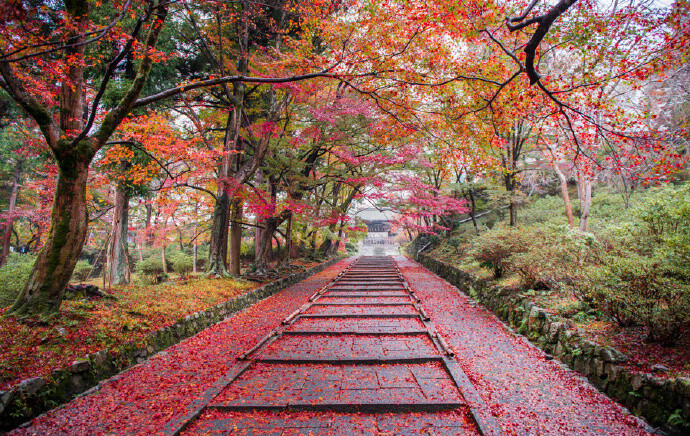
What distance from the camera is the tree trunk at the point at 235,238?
9.77 metres

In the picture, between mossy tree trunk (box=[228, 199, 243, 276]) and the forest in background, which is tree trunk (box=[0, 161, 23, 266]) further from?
mossy tree trunk (box=[228, 199, 243, 276])

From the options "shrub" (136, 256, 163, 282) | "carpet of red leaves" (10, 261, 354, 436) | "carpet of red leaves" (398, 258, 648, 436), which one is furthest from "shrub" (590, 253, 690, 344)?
"shrub" (136, 256, 163, 282)

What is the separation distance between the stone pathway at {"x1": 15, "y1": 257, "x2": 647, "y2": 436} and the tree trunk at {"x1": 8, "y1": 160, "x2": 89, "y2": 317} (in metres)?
1.57

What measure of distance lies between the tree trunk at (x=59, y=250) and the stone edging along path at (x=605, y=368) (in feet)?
22.3

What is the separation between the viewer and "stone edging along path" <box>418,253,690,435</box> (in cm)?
256

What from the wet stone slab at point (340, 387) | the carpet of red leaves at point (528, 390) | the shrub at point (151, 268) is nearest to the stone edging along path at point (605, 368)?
the carpet of red leaves at point (528, 390)

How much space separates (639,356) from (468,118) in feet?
16.6

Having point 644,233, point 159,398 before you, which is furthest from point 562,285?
point 159,398

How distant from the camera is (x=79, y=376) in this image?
11.1 ft

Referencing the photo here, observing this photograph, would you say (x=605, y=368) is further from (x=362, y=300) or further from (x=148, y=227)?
(x=148, y=227)

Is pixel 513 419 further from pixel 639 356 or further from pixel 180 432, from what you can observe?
pixel 180 432

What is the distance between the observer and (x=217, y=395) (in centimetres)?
324

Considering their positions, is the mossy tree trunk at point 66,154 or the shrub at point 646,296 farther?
the mossy tree trunk at point 66,154

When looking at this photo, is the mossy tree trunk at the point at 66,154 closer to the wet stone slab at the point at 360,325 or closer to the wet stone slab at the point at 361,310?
the wet stone slab at the point at 360,325
